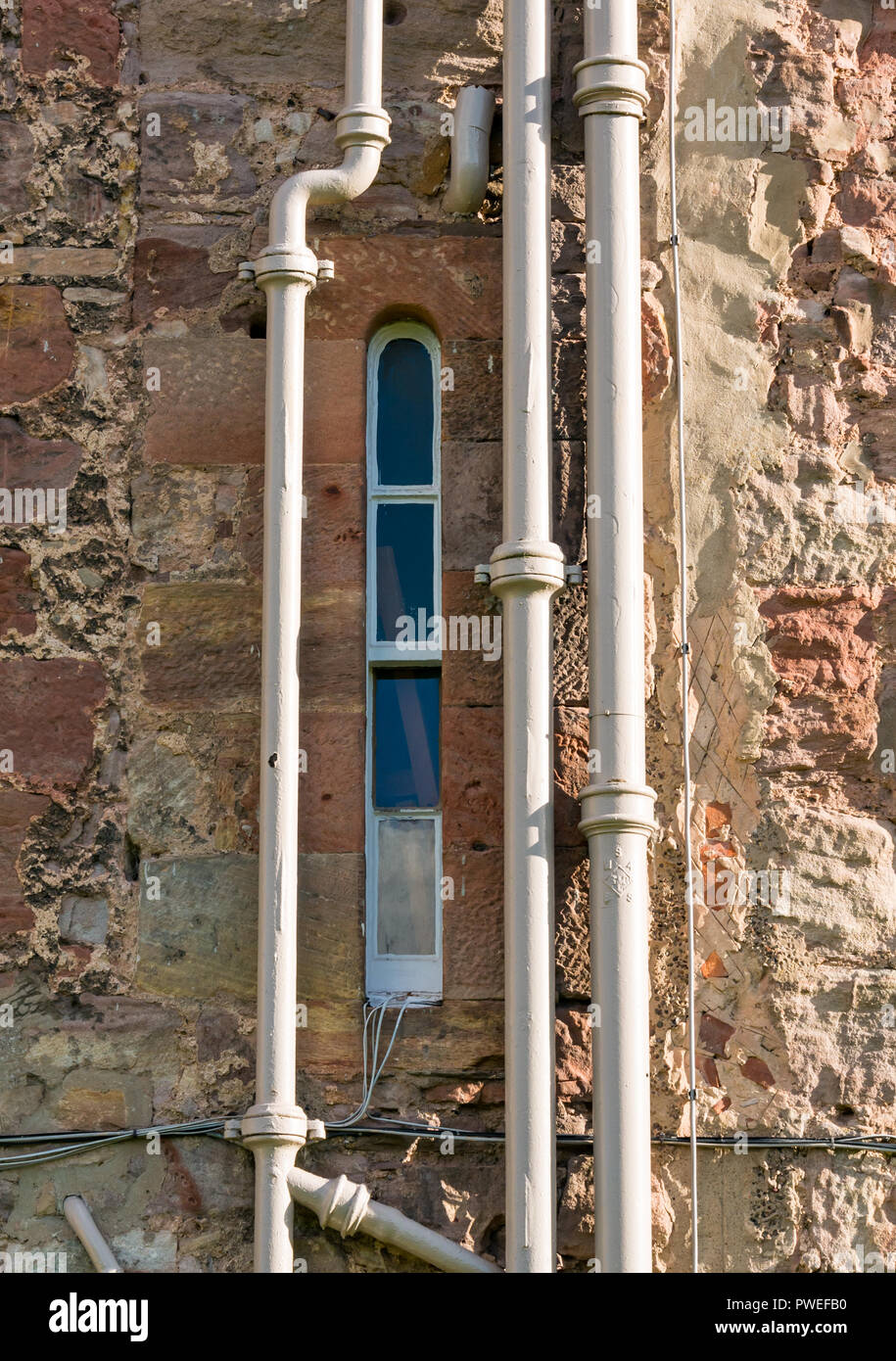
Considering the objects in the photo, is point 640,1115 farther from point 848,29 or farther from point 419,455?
point 848,29

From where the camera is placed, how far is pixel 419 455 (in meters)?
5.94

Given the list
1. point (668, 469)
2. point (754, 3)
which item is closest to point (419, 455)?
point (668, 469)

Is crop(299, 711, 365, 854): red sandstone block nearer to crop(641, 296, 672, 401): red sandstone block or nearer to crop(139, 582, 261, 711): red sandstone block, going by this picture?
crop(139, 582, 261, 711): red sandstone block

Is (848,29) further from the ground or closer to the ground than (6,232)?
further from the ground

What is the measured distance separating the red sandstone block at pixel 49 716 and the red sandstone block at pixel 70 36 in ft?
5.27

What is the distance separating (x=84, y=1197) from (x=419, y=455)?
2035 millimetres

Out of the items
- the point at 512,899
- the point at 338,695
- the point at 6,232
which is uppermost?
the point at 6,232

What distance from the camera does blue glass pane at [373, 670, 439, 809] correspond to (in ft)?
18.8

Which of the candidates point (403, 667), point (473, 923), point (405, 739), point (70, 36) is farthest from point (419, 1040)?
point (70, 36)

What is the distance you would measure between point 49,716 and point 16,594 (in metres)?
0.33

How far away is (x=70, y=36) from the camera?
6109mm

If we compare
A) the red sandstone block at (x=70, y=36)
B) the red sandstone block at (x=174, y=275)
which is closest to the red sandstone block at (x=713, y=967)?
the red sandstone block at (x=174, y=275)
